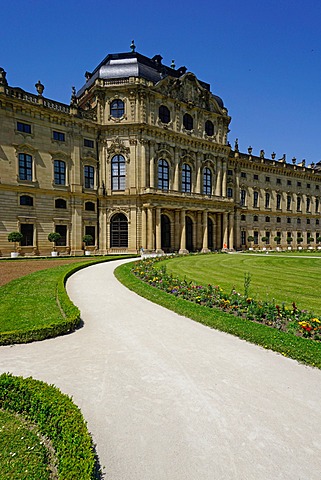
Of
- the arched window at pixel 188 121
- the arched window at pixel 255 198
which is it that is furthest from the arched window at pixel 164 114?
the arched window at pixel 255 198

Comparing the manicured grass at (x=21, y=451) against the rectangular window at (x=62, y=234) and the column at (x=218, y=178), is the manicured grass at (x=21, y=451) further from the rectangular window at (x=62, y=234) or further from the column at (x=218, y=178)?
the column at (x=218, y=178)

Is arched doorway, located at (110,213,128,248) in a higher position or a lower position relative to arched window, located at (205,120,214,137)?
lower

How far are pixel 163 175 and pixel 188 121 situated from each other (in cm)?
1130

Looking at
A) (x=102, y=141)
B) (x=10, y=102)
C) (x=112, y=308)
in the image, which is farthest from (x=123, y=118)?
(x=112, y=308)

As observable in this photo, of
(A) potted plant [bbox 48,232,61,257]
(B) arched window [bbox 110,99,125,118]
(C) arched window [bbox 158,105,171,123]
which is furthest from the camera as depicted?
(C) arched window [bbox 158,105,171,123]

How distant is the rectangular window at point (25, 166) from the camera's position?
35.0 metres

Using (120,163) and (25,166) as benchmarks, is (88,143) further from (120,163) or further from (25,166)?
(25,166)

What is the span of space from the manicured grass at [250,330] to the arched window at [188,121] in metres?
41.4

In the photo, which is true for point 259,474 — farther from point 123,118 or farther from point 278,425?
point 123,118

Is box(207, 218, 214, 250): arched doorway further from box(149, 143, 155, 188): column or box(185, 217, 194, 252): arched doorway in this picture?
box(149, 143, 155, 188): column

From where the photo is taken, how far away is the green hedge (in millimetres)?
2855

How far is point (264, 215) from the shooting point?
62.2 metres

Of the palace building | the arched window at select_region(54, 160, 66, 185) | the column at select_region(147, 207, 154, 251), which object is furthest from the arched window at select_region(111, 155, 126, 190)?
the arched window at select_region(54, 160, 66, 185)

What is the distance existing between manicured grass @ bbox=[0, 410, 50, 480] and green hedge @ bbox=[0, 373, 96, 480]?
139 millimetres
